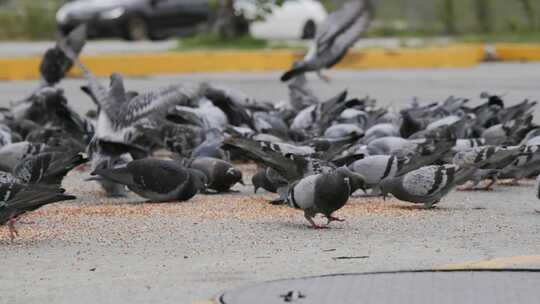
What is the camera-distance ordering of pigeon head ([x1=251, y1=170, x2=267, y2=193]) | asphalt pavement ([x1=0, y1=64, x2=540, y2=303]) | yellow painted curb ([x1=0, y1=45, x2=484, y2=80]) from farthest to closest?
yellow painted curb ([x1=0, y1=45, x2=484, y2=80]) → pigeon head ([x1=251, y1=170, x2=267, y2=193]) → asphalt pavement ([x1=0, y1=64, x2=540, y2=303])

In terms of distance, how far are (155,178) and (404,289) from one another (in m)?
2.49

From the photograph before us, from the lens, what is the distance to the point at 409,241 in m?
5.82

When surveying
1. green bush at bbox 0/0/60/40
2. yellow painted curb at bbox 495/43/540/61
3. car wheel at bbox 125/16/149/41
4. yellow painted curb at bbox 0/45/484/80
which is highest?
yellow painted curb at bbox 0/45/484/80

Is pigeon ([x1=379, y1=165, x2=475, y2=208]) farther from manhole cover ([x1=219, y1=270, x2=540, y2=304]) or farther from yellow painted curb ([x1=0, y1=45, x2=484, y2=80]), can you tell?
yellow painted curb ([x1=0, y1=45, x2=484, y2=80])

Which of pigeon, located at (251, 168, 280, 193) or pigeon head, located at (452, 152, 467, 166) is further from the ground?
pigeon head, located at (452, 152, 467, 166)

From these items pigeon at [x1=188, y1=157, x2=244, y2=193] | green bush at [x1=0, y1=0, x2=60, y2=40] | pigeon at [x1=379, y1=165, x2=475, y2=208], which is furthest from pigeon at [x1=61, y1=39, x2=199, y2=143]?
green bush at [x1=0, y1=0, x2=60, y2=40]

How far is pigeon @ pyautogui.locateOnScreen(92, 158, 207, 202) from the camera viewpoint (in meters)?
7.00

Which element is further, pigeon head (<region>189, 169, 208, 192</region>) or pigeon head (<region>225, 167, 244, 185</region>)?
pigeon head (<region>225, 167, 244, 185</region>)

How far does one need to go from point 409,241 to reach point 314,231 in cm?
50

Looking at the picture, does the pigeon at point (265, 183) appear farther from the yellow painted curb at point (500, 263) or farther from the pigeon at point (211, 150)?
the yellow painted curb at point (500, 263)

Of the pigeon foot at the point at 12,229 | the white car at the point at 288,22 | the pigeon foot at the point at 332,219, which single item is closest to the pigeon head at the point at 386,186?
the pigeon foot at the point at 332,219

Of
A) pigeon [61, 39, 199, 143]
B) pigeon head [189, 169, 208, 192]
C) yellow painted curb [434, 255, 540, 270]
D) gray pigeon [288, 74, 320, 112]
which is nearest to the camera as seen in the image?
yellow painted curb [434, 255, 540, 270]

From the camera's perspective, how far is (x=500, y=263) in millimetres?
5234

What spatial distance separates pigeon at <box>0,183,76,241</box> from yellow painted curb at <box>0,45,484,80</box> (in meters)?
12.5
